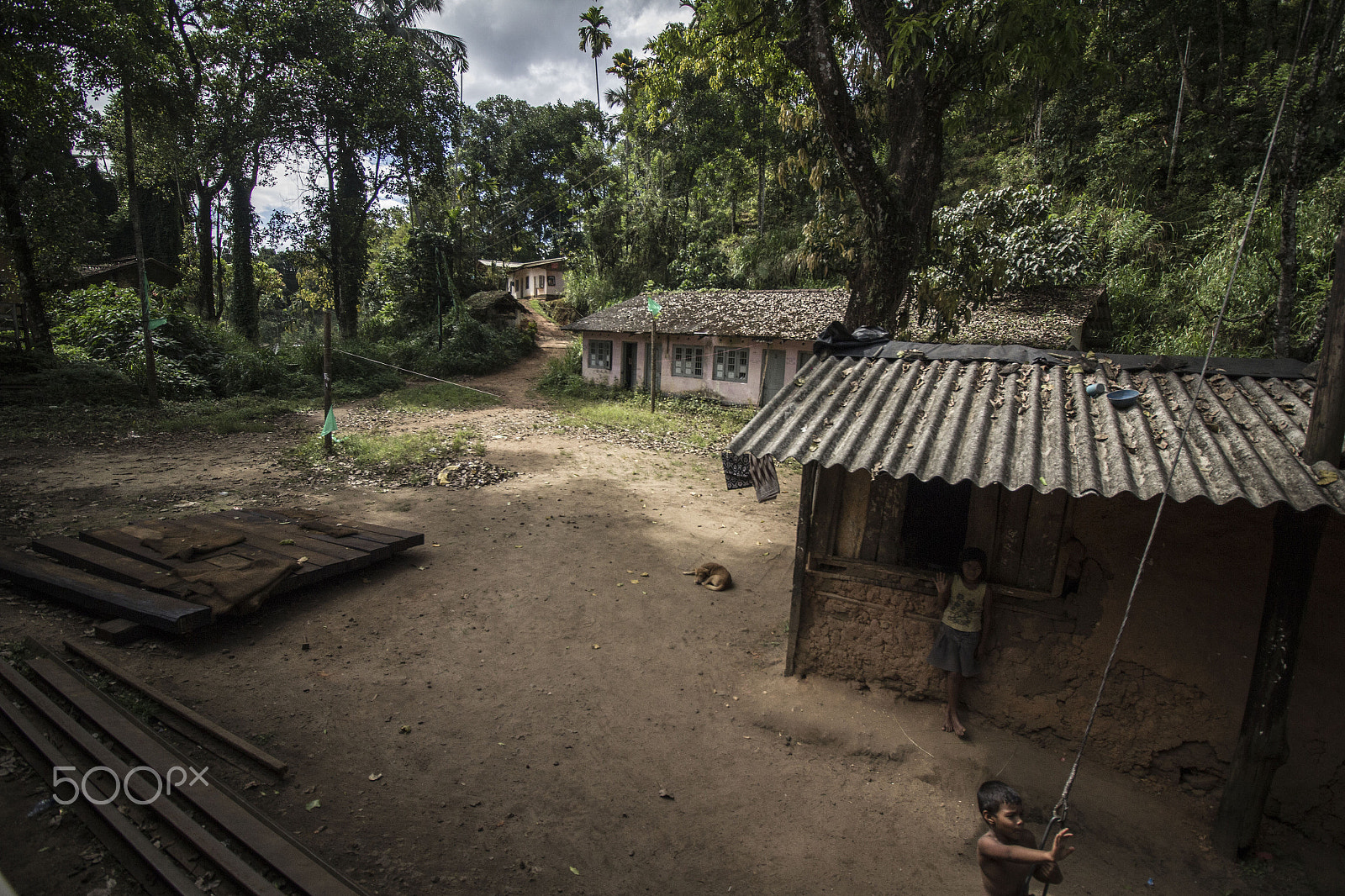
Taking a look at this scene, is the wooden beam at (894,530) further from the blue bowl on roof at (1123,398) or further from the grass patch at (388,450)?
the grass patch at (388,450)

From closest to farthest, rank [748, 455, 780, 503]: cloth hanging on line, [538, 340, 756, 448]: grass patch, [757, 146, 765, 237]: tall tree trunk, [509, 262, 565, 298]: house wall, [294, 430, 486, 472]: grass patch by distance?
[748, 455, 780, 503]: cloth hanging on line < [294, 430, 486, 472]: grass patch < [538, 340, 756, 448]: grass patch < [757, 146, 765, 237]: tall tree trunk < [509, 262, 565, 298]: house wall

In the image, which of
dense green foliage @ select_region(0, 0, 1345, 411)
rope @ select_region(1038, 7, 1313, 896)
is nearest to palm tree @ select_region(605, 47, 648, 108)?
dense green foliage @ select_region(0, 0, 1345, 411)

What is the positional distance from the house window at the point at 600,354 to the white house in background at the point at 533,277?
1566 cm

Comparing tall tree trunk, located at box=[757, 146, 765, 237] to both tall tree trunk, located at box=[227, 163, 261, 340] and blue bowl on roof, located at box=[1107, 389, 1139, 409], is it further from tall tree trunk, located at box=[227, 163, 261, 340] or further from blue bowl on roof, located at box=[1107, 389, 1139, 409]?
blue bowl on roof, located at box=[1107, 389, 1139, 409]

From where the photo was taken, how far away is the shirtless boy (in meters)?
2.79

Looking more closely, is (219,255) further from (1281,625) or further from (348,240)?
(1281,625)

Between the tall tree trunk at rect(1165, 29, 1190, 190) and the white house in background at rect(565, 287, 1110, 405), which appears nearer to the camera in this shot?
the white house in background at rect(565, 287, 1110, 405)

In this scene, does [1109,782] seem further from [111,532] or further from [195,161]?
[195,161]

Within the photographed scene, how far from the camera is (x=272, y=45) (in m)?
22.8

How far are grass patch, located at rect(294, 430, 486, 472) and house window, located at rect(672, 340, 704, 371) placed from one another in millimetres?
9170

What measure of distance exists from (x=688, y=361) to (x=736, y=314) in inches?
93.4

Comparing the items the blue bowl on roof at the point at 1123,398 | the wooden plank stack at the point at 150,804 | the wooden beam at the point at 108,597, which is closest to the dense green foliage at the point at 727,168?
the blue bowl on roof at the point at 1123,398

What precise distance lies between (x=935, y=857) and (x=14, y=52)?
70.6 feet

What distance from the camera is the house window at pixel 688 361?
21281 millimetres
